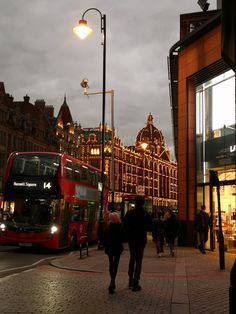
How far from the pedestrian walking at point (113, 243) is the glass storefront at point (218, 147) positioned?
11.0 m

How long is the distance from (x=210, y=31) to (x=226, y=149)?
5825 mm

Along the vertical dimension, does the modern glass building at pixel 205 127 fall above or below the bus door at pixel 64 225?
above

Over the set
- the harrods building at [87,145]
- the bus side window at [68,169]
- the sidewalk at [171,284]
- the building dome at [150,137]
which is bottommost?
the sidewalk at [171,284]

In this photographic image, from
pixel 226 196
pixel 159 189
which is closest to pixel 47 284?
pixel 226 196

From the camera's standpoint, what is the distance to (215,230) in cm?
2191

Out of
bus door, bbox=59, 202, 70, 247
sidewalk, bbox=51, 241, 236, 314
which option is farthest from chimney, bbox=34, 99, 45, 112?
sidewalk, bbox=51, 241, 236, 314

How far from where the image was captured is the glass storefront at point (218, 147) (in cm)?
2103

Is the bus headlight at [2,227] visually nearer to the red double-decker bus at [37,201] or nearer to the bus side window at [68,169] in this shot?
the red double-decker bus at [37,201]

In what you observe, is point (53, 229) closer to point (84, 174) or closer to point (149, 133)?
point (84, 174)

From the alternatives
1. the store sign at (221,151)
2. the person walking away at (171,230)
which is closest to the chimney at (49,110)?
the store sign at (221,151)

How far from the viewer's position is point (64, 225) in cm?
2219

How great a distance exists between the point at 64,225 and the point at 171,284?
1138 centimetres

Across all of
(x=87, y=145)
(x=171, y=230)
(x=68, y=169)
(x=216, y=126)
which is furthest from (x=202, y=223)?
(x=87, y=145)

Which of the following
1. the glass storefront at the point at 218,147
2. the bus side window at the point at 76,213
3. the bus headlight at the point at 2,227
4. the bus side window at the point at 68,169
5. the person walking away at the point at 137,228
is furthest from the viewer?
the bus side window at the point at 76,213
